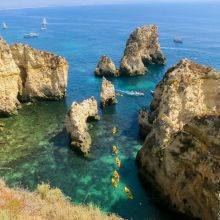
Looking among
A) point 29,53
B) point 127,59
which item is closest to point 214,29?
point 127,59

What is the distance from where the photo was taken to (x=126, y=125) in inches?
2146

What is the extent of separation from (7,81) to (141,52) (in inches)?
1760

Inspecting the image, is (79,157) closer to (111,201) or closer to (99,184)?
(99,184)

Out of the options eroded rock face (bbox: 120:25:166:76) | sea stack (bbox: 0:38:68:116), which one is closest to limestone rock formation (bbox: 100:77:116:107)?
sea stack (bbox: 0:38:68:116)

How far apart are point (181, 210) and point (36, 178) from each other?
15.4m

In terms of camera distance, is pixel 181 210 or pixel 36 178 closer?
pixel 181 210

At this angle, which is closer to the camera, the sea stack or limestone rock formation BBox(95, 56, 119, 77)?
the sea stack

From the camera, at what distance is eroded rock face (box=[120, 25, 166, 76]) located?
8431cm

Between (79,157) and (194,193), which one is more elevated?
(194,193)

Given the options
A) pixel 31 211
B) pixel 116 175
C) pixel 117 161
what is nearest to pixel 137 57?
pixel 117 161

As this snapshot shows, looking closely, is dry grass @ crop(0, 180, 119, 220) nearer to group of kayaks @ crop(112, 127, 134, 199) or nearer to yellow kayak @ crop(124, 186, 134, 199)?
yellow kayak @ crop(124, 186, 134, 199)

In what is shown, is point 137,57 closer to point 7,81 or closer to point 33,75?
point 33,75

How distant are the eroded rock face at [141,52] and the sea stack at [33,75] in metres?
23.0

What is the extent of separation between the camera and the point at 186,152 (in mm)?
33875
